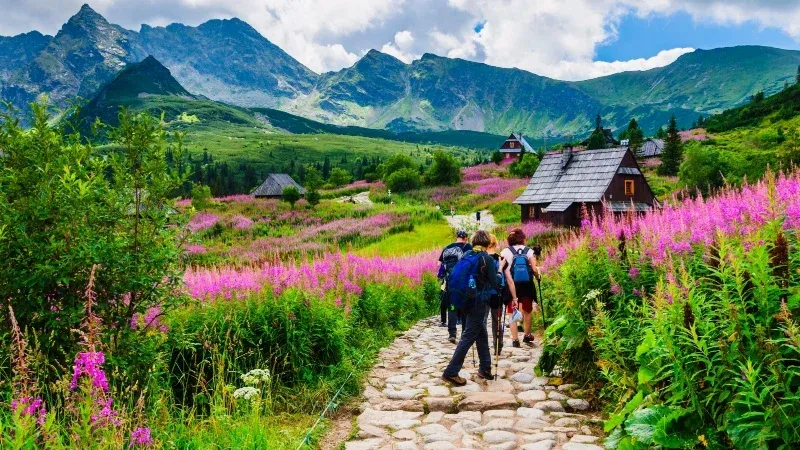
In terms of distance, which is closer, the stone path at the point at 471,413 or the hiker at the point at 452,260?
the stone path at the point at 471,413

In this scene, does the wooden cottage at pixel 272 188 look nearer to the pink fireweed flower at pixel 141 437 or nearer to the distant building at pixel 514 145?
the distant building at pixel 514 145

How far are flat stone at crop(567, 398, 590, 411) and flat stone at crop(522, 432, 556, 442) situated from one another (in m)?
1.00

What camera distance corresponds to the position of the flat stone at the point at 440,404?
693 centimetres

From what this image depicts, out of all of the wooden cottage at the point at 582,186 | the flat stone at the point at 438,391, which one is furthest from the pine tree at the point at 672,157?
the flat stone at the point at 438,391

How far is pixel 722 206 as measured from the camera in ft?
21.2

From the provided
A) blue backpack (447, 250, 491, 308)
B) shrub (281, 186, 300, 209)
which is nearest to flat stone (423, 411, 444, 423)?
blue backpack (447, 250, 491, 308)

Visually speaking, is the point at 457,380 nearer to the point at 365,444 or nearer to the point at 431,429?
the point at 431,429

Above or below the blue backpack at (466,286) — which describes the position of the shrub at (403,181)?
above

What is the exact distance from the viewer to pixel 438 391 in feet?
24.8

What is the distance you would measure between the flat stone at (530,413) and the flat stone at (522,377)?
128 cm

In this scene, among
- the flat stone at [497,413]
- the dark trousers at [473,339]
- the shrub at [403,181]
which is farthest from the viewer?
the shrub at [403,181]

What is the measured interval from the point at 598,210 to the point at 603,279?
3262 centimetres

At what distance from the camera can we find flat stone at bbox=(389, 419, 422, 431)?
6.27 metres

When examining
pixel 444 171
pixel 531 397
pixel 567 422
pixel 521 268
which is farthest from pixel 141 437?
pixel 444 171
